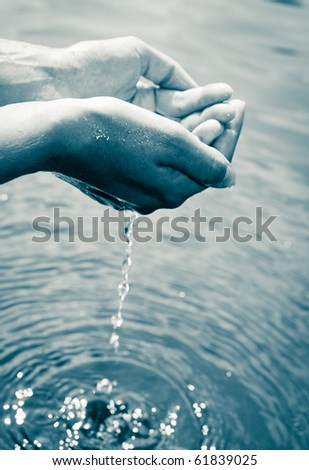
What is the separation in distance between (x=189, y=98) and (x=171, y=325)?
1.62 m

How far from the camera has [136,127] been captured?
3.00 metres

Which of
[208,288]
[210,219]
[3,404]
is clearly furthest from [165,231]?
[3,404]

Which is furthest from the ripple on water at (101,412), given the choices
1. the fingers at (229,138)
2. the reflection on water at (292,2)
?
the reflection on water at (292,2)

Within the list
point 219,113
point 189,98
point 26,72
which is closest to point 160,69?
point 189,98

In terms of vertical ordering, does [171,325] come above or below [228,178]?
below

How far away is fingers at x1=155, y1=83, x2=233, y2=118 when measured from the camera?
12.8 feet

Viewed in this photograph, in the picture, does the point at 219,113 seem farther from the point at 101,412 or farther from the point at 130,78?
the point at 101,412

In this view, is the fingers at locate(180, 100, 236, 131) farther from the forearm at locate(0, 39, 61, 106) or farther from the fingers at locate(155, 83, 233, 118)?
the forearm at locate(0, 39, 61, 106)

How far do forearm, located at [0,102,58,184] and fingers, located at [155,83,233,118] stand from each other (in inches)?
50.5

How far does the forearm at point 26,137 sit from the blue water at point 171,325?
1732 millimetres

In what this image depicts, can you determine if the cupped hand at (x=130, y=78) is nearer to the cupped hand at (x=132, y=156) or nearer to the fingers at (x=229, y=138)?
the fingers at (x=229, y=138)

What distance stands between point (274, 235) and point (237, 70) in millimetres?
3479

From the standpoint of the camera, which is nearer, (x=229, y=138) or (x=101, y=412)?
(x=229, y=138)
